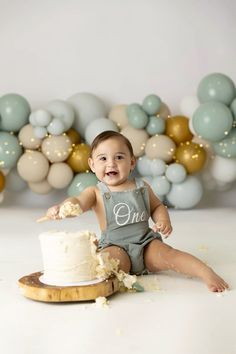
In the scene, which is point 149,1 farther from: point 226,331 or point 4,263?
point 226,331

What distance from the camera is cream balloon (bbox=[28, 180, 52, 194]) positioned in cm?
410

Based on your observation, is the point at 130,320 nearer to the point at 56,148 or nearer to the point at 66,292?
the point at 66,292

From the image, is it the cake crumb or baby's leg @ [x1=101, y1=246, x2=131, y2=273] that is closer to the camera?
the cake crumb

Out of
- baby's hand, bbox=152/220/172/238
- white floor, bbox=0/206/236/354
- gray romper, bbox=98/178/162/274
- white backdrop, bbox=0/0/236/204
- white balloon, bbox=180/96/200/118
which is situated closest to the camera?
white floor, bbox=0/206/236/354

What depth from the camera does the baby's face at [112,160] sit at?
222 cm

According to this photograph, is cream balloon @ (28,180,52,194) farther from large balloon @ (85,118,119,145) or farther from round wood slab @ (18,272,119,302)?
round wood slab @ (18,272,119,302)

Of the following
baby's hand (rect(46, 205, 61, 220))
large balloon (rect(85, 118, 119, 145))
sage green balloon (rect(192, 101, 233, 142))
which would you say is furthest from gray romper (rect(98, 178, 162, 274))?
large balloon (rect(85, 118, 119, 145))

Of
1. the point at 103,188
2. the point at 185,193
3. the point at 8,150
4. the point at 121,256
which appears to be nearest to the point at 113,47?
the point at 8,150

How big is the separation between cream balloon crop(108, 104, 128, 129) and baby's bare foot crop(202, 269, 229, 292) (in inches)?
83.2

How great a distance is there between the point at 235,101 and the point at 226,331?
231 centimetres

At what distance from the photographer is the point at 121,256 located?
219cm

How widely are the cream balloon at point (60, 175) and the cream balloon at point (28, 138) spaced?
15cm

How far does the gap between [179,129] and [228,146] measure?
1.03ft

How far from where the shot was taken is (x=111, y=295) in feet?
6.51
